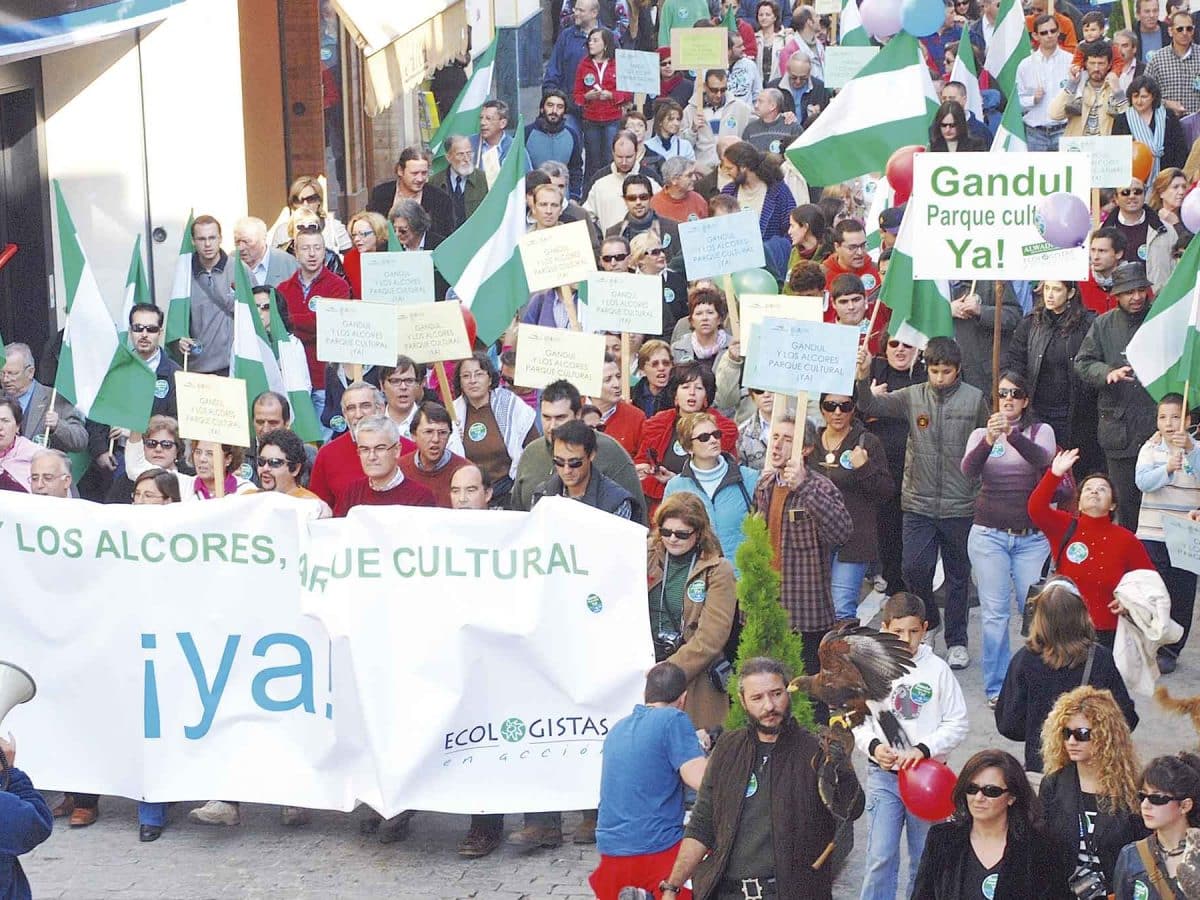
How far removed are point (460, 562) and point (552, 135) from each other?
929 cm

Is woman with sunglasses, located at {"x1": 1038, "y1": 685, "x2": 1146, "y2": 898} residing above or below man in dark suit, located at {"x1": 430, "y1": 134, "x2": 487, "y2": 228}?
below

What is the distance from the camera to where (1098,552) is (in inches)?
380

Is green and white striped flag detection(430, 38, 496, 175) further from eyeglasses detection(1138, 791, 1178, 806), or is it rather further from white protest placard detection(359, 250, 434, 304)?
eyeglasses detection(1138, 791, 1178, 806)

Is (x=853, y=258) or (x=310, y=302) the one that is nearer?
(x=853, y=258)

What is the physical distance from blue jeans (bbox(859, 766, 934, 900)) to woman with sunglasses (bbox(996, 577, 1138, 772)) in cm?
52

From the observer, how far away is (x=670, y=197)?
15.1 m

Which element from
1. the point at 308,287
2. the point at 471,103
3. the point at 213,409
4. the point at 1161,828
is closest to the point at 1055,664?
the point at 1161,828

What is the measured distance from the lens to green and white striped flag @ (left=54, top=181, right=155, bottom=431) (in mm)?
11016

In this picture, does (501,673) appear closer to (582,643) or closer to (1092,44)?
(582,643)

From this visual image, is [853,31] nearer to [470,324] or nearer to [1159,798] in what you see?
[470,324]

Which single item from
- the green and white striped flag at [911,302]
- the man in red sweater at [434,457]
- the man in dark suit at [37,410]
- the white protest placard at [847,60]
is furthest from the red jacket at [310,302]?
the white protest placard at [847,60]

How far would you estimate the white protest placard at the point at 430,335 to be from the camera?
36.5ft

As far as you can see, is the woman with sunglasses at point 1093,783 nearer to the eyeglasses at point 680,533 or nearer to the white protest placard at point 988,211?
the eyeglasses at point 680,533

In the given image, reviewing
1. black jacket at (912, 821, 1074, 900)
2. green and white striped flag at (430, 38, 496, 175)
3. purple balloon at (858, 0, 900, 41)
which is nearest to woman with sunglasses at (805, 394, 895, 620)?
black jacket at (912, 821, 1074, 900)
